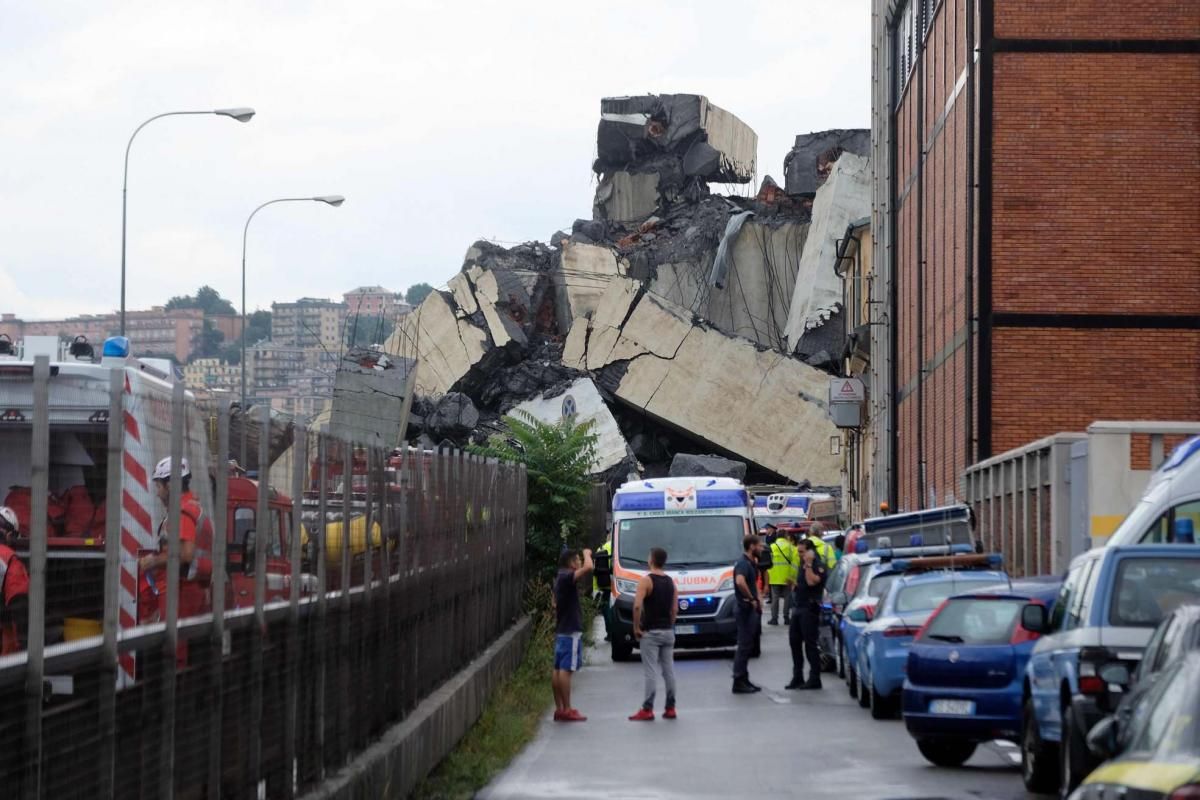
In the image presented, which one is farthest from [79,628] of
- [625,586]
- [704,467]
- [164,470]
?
[704,467]

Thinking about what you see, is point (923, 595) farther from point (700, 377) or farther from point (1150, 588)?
point (700, 377)

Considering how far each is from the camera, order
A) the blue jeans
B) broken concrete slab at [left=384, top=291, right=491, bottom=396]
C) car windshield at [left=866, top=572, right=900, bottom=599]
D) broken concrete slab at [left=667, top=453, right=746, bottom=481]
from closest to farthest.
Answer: car windshield at [left=866, top=572, right=900, bottom=599]
the blue jeans
broken concrete slab at [left=667, top=453, right=746, bottom=481]
broken concrete slab at [left=384, top=291, right=491, bottom=396]

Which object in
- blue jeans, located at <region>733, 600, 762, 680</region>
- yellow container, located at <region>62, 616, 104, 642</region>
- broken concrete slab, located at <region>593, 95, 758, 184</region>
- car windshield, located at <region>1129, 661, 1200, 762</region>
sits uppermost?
broken concrete slab, located at <region>593, 95, 758, 184</region>

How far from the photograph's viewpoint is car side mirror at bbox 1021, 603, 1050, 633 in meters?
13.0

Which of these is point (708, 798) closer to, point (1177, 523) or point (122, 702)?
point (1177, 523)

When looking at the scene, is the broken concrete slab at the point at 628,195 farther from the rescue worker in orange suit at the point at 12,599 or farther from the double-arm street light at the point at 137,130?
the rescue worker in orange suit at the point at 12,599

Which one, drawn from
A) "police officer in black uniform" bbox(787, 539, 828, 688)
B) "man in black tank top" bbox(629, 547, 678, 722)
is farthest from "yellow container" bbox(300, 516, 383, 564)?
"police officer in black uniform" bbox(787, 539, 828, 688)

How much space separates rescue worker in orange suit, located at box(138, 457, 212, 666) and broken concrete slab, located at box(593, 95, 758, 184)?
7949cm

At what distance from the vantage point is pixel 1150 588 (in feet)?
39.6

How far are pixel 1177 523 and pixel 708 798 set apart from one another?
5.33 metres

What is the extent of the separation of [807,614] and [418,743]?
35.4 feet

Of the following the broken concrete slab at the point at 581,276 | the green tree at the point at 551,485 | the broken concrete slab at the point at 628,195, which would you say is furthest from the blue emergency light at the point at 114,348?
the broken concrete slab at the point at 628,195

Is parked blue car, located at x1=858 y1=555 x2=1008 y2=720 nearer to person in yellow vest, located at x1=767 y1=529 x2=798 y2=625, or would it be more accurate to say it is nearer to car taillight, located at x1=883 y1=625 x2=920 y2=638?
car taillight, located at x1=883 y1=625 x2=920 y2=638

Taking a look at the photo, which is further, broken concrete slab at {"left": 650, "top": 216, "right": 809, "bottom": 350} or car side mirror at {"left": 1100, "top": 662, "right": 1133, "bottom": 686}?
broken concrete slab at {"left": 650, "top": 216, "right": 809, "bottom": 350}
